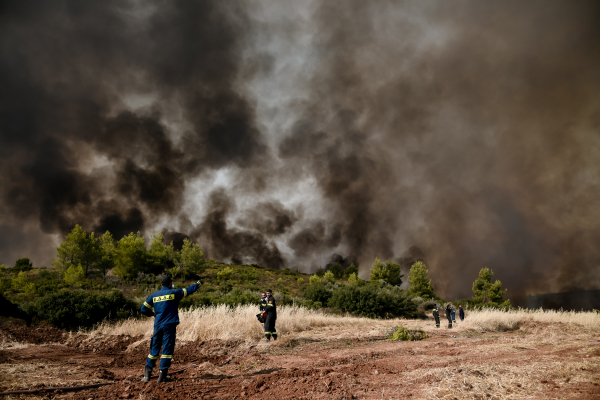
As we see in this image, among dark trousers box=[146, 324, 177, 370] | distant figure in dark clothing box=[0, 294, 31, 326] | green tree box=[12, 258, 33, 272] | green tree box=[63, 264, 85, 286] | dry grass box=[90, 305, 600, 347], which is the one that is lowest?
dry grass box=[90, 305, 600, 347]

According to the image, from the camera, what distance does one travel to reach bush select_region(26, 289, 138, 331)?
14617mm

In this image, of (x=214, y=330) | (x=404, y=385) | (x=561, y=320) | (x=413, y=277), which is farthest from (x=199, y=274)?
(x=404, y=385)

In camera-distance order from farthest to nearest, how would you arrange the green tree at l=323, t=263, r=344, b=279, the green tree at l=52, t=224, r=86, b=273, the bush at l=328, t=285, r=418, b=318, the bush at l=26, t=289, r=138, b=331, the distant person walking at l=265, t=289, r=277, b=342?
the green tree at l=323, t=263, r=344, b=279 < the green tree at l=52, t=224, r=86, b=273 < the bush at l=328, t=285, r=418, b=318 < the bush at l=26, t=289, r=138, b=331 < the distant person walking at l=265, t=289, r=277, b=342

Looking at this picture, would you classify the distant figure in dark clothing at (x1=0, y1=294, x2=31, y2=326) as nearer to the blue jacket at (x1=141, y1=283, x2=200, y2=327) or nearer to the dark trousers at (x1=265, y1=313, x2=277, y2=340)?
the blue jacket at (x1=141, y1=283, x2=200, y2=327)

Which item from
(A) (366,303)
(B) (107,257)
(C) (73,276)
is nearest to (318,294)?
(A) (366,303)

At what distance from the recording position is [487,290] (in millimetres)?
43531

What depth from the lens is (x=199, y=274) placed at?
5400 cm

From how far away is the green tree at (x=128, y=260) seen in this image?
4353cm

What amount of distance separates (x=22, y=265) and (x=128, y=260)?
2703 centimetres

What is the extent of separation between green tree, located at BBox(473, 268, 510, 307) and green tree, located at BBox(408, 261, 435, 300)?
681 centimetres

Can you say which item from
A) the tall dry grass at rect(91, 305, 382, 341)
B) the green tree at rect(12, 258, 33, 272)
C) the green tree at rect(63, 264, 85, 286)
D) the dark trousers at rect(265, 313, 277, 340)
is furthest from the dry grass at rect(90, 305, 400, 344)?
the green tree at rect(12, 258, 33, 272)

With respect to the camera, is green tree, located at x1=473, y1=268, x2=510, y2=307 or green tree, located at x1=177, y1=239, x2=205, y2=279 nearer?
green tree, located at x1=473, y1=268, x2=510, y2=307

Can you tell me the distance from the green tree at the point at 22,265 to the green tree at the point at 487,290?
75.0m

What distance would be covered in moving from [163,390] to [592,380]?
6.86 metres
